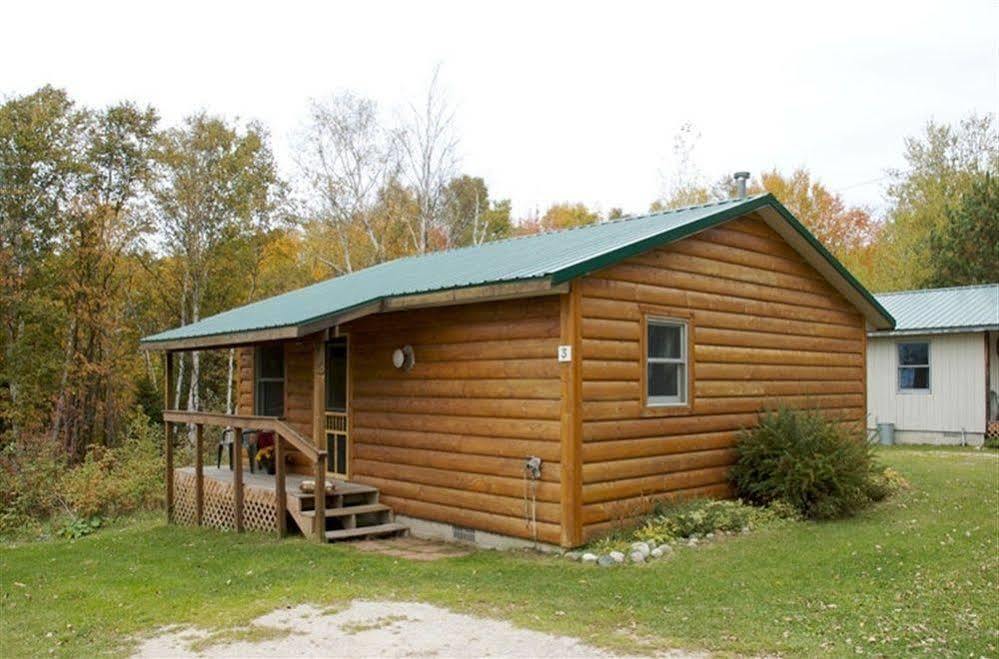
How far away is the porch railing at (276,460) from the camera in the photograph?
9.34m

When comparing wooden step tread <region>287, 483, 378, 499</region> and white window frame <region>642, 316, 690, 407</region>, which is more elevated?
white window frame <region>642, 316, 690, 407</region>

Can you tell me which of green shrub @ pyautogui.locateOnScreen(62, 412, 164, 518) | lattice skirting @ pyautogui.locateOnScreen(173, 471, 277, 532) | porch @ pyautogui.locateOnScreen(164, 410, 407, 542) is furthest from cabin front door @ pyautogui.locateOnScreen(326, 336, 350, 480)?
green shrub @ pyautogui.locateOnScreen(62, 412, 164, 518)

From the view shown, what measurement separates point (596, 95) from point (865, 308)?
78.6 ft

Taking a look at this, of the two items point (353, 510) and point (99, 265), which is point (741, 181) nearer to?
point (353, 510)

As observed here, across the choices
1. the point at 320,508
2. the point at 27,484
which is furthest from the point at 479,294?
the point at 27,484

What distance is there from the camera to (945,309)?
19.8 meters

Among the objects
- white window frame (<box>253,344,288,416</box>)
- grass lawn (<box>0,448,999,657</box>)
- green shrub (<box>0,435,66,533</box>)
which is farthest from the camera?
green shrub (<box>0,435,66,533</box>)

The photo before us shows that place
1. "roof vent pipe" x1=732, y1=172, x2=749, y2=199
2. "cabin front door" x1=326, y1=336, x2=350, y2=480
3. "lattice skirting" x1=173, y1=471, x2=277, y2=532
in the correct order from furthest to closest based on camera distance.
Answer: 1. "cabin front door" x1=326, y1=336, x2=350, y2=480
2. "roof vent pipe" x1=732, y1=172, x2=749, y2=199
3. "lattice skirting" x1=173, y1=471, x2=277, y2=532

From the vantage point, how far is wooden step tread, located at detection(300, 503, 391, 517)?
9680 mm

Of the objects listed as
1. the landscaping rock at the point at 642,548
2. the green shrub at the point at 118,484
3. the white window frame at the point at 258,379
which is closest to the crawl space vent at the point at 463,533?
the landscaping rock at the point at 642,548

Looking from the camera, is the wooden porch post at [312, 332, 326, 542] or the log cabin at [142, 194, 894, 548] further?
the wooden porch post at [312, 332, 326, 542]

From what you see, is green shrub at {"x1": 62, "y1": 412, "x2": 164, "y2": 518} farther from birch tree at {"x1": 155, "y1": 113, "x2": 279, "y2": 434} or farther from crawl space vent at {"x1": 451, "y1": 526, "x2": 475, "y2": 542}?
crawl space vent at {"x1": 451, "y1": 526, "x2": 475, "y2": 542}

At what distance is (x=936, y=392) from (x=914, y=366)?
2.52 ft

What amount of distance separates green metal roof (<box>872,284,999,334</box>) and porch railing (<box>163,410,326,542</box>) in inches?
553
